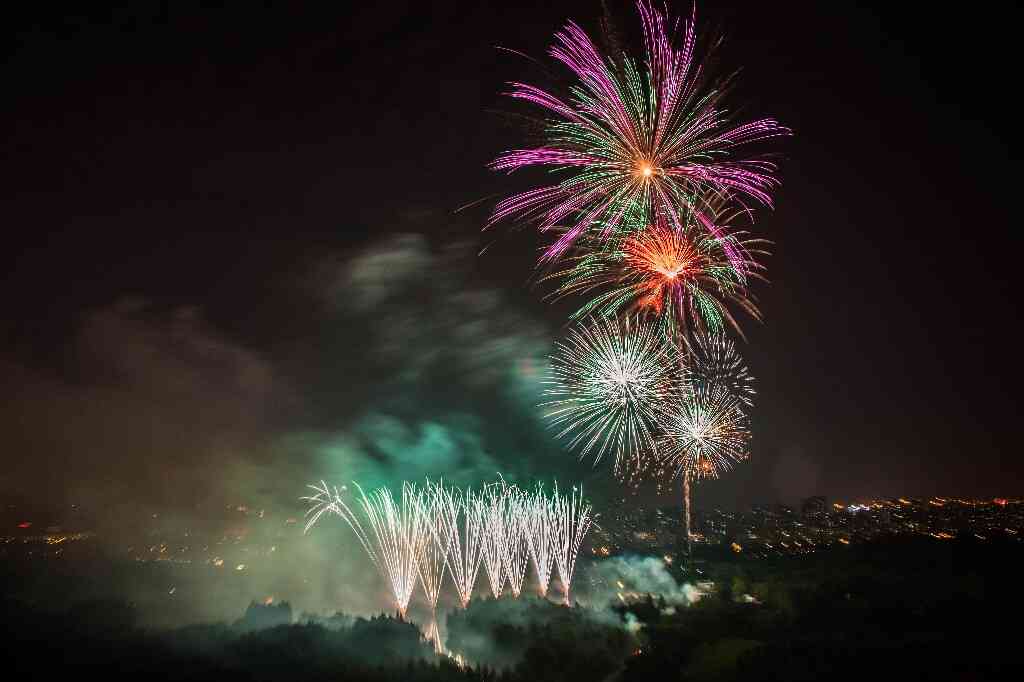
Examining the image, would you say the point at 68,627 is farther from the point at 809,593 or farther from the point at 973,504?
the point at 973,504

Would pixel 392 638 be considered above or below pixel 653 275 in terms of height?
below

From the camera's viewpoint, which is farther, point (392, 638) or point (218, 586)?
point (218, 586)

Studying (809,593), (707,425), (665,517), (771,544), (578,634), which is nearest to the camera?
(809,593)

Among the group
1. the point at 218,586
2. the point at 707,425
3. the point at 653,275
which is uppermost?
the point at 653,275

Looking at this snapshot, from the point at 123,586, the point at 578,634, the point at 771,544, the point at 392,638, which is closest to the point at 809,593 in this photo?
the point at 578,634

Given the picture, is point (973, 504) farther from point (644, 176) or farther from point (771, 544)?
point (644, 176)

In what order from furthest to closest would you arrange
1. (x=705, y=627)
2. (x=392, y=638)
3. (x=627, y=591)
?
(x=627, y=591) < (x=392, y=638) < (x=705, y=627)

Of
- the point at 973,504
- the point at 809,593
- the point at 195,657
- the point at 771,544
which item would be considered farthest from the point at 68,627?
the point at 973,504
